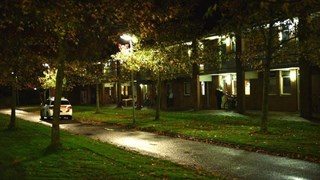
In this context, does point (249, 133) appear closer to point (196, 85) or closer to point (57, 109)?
point (57, 109)

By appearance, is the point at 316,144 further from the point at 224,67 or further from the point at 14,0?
the point at 224,67

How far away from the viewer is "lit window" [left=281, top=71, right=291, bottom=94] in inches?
1129

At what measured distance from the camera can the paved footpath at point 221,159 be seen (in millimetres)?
10938

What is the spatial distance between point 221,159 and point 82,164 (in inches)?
169

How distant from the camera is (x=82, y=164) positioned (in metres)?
11.5

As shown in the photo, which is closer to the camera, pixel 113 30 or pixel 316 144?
pixel 316 144

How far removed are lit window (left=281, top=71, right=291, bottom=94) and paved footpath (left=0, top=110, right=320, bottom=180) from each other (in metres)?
13.0

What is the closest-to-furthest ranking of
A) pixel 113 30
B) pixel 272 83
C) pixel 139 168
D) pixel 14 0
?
pixel 14 0 < pixel 139 168 < pixel 113 30 < pixel 272 83

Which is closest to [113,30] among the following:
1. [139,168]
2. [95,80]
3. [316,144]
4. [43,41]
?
[43,41]

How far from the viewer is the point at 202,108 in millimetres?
36594

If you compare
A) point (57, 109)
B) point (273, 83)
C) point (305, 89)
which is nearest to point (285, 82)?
point (273, 83)

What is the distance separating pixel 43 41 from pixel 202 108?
22.6m

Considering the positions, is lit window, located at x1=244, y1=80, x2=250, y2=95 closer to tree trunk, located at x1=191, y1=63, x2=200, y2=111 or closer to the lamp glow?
tree trunk, located at x1=191, y1=63, x2=200, y2=111

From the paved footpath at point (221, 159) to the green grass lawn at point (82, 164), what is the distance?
0.91 m
